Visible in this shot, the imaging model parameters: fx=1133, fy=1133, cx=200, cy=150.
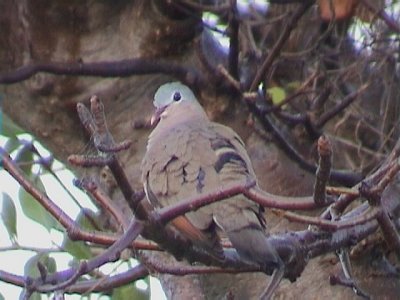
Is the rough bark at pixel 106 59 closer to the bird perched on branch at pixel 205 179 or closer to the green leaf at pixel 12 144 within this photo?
the bird perched on branch at pixel 205 179

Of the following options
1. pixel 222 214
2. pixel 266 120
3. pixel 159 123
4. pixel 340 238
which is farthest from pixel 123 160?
pixel 340 238

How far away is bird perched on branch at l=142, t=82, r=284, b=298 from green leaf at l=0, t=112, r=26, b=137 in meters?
0.45

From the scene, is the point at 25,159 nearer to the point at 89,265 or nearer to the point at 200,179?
the point at 200,179

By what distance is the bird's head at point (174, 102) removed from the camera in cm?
221

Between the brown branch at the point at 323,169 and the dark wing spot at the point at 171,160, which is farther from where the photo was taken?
the dark wing spot at the point at 171,160

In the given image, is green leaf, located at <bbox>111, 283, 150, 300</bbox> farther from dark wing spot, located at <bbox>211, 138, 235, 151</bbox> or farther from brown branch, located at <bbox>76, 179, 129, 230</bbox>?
brown branch, located at <bbox>76, 179, 129, 230</bbox>

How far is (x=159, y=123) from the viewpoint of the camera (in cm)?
221

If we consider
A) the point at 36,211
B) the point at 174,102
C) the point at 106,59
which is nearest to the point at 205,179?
the point at 174,102

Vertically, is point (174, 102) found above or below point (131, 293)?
above

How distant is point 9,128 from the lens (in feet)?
8.38

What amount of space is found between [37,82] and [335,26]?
0.99 m

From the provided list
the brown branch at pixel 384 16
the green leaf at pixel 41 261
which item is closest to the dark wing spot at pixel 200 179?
the green leaf at pixel 41 261

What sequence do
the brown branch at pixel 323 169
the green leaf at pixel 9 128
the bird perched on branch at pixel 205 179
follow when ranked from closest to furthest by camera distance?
the brown branch at pixel 323 169
the bird perched on branch at pixel 205 179
the green leaf at pixel 9 128

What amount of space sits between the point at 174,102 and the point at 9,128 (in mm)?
523
